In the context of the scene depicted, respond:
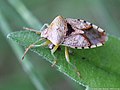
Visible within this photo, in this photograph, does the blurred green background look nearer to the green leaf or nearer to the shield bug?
the shield bug

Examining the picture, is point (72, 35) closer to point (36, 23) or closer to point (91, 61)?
point (91, 61)

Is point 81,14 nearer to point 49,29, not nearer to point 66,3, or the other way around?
point 66,3

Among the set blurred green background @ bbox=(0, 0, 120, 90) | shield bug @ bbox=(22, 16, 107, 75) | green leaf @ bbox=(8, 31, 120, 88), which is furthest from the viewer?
blurred green background @ bbox=(0, 0, 120, 90)

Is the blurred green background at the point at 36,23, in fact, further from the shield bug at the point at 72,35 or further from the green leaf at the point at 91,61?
the green leaf at the point at 91,61

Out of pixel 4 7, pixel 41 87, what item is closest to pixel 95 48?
pixel 41 87

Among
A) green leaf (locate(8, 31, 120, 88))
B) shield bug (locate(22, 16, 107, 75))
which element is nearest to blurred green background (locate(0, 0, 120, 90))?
shield bug (locate(22, 16, 107, 75))

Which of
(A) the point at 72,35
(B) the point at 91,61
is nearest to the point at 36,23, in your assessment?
(A) the point at 72,35

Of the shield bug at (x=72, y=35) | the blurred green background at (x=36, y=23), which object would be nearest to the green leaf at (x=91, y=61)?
the shield bug at (x=72, y=35)
